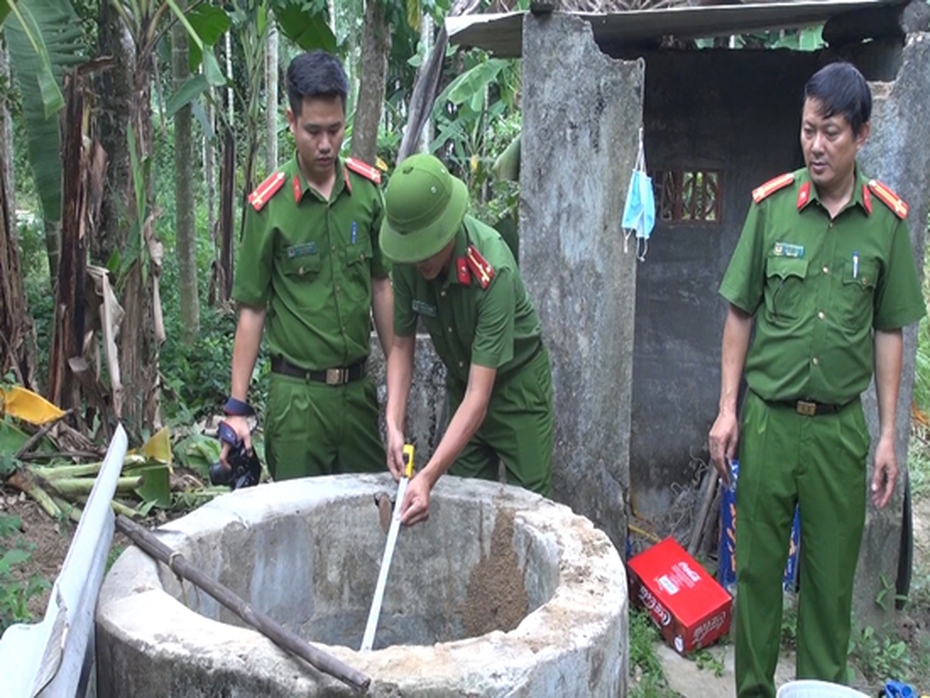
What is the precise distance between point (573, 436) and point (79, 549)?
218 cm

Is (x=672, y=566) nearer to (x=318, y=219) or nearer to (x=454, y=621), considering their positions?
(x=454, y=621)

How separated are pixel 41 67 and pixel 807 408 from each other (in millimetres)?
2995

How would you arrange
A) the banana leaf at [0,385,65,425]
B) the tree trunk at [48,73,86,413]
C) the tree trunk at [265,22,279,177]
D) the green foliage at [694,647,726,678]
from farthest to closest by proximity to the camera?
the tree trunk at [265,22,279,177] → the banana leaf at [0,385,65,425] → the tree trunk at [48,73,86,413] → the green foliage at [694,647,726,678]

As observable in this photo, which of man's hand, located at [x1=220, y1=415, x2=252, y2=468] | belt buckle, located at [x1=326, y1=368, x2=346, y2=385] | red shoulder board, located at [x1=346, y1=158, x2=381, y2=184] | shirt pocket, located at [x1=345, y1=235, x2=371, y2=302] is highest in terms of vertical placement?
red shoulder board, located at [x1=346, y1=158, x2=381, y2=184]

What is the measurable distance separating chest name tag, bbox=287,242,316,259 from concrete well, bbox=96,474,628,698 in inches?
30.3

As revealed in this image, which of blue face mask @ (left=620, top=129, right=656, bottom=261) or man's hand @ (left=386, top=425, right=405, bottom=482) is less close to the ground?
blue face mask @ (left=620, top=129, right=656, bottom=261)

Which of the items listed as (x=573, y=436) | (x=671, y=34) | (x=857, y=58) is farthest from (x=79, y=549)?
(x=857, y=58)

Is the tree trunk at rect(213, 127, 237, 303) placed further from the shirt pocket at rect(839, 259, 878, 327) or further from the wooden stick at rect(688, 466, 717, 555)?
the shirt pocket at rect(839, 259, 878, 327)

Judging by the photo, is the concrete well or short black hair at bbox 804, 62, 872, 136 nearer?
Result: the concrete well

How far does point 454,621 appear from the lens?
320 cm

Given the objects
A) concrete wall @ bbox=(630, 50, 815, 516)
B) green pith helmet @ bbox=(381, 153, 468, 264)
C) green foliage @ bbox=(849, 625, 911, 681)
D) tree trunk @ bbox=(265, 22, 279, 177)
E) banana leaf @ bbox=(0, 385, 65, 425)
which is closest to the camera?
green pith helmet @ bbox=(381, 153, 468, 264)

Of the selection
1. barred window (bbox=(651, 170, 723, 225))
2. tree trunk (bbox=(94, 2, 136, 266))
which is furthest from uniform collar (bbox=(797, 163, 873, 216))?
A: tree trunk (bbox=(94, 2, 136, 266))

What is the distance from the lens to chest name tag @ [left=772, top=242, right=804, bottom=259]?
122 inches

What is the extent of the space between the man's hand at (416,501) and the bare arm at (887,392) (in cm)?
141
